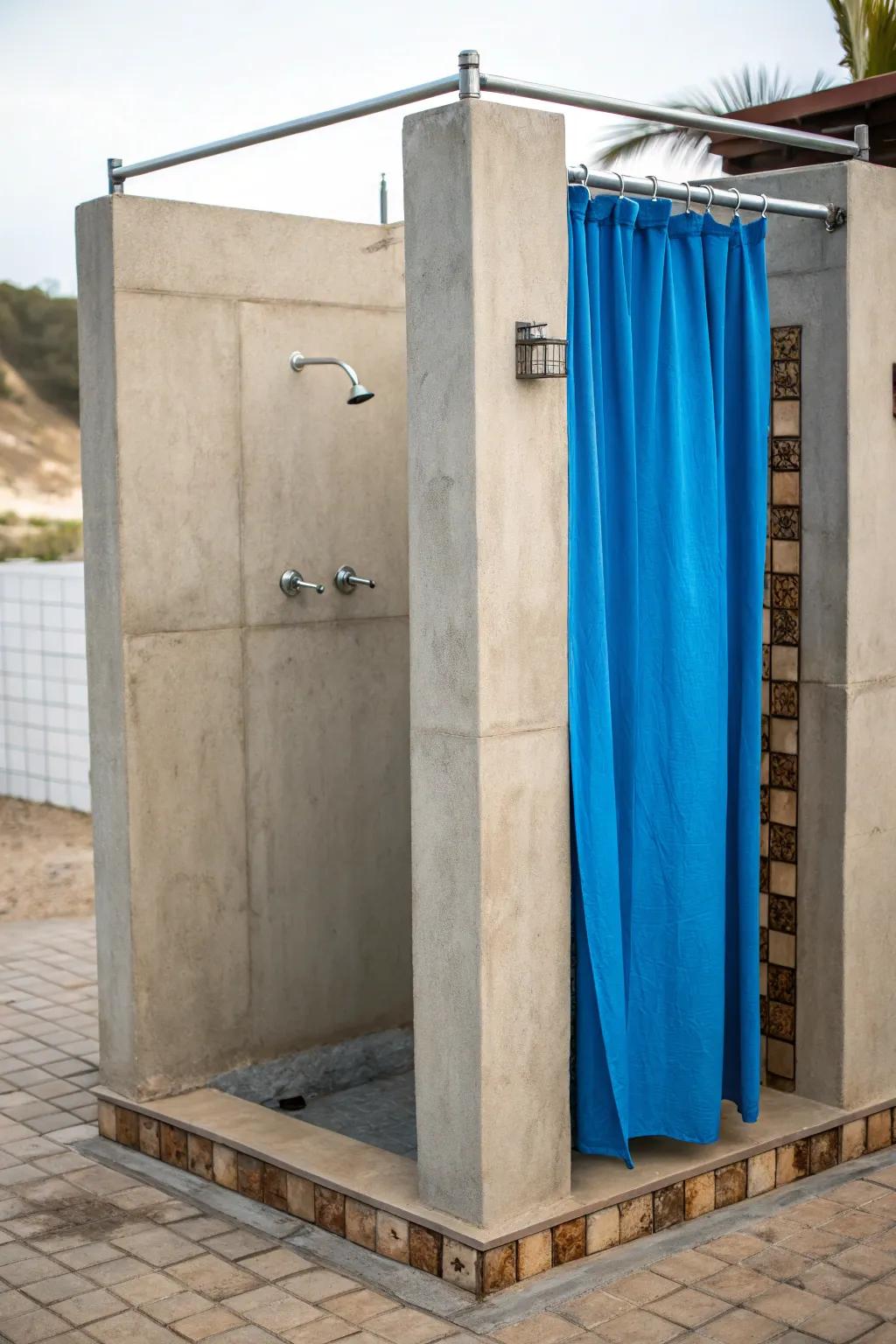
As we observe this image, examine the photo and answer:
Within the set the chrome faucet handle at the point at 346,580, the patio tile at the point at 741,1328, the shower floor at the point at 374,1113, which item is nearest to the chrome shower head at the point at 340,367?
the chrome faucet handle at the point at 346,580

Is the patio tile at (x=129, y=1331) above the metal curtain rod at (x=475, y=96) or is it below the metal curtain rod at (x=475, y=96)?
below

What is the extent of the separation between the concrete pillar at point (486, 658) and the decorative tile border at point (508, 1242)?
9 cm

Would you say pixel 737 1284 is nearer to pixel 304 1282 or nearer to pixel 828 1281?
pixel 828 1281

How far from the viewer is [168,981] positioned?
400 centimetres

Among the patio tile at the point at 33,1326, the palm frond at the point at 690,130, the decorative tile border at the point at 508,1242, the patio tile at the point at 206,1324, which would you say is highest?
the palm frond at the point at 690,130

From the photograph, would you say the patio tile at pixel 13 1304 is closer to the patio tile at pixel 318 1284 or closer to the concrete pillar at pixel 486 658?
the patio tile at pixel 318 1284

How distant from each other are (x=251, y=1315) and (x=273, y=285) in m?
2.54

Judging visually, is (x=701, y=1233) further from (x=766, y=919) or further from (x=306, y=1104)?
(x=306, y=1104)

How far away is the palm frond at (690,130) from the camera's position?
14977 mm

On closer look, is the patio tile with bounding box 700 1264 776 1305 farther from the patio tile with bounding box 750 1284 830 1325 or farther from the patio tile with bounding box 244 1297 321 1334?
the patio tile with bounding box 244 1297 321 1334

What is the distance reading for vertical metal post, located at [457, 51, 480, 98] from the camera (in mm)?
2895

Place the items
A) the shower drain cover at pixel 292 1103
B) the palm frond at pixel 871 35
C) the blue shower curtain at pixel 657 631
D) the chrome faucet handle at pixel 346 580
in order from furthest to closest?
the palm frond at pixel 871 35 → the chrome faucet handle at pixel 346 580 → the shower drain cover at pixel 292 1103 → the blue shower curtain at pixel 657 631

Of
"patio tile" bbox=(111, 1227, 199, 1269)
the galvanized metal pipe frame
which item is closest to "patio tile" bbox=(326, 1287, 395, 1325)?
"patio tile" bbox=(111, 1227, 199, 1269)

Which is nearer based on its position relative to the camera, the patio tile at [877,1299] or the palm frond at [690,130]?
the patio tile at [877,1299]
